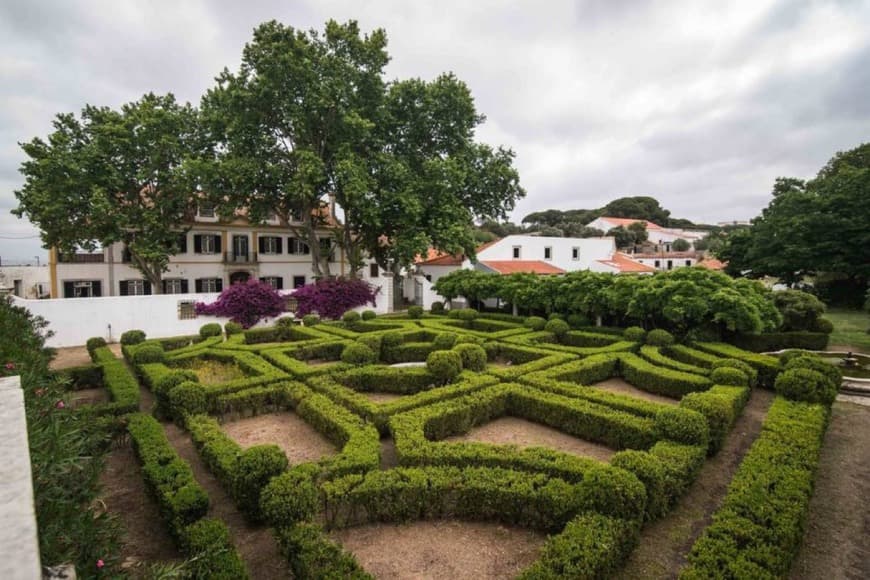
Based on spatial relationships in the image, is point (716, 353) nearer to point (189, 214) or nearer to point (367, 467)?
point (367, 467)

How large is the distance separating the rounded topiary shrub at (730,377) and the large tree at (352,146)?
1549 centimetres

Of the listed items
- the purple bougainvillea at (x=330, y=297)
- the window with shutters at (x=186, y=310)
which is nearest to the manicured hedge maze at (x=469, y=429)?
the window with shutters at (x=186, y=310)

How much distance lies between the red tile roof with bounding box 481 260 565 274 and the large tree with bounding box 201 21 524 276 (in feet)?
22.2

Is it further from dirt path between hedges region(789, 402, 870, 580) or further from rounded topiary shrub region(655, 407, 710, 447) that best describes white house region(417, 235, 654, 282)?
rounded topiary shrub region(655, 407, 710, 447)

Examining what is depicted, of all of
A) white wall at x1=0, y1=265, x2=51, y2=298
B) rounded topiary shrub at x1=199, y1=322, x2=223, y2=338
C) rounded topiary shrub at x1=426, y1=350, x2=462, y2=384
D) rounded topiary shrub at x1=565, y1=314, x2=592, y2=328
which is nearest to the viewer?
rounded topiary shrub at x1=426, y1=350, x2=462, y2=384

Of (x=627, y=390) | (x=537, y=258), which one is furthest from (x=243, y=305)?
(x=537, y=258)

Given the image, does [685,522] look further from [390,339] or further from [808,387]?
[390,339]

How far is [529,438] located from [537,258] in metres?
30.2

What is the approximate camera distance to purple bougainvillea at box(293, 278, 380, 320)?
77.5 feet

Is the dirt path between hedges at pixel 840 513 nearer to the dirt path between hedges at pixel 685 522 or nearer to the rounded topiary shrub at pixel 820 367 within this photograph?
the rounded topiary shrub at pixel 820 367

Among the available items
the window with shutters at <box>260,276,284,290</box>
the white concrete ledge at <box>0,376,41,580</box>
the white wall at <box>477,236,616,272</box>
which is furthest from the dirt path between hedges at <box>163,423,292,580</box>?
the white wall at <box>477,236,616,272</box>

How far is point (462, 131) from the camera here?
25953 millimetres

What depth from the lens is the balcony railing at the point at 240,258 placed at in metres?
31.8

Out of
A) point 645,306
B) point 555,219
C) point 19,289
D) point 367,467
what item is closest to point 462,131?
point 645,306
